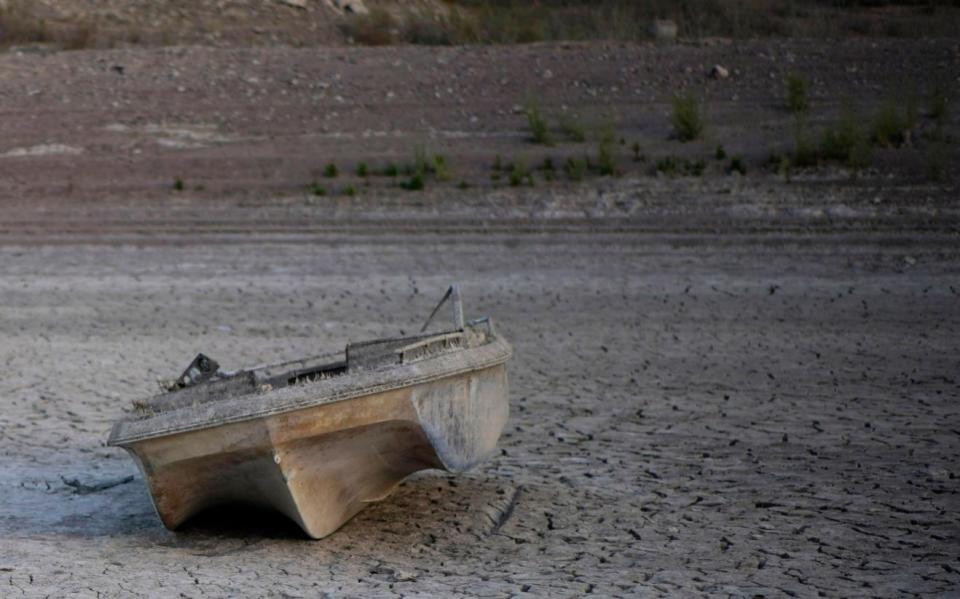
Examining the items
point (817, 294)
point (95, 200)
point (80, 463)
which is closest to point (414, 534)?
point (80, 463)

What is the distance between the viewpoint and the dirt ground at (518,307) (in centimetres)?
607

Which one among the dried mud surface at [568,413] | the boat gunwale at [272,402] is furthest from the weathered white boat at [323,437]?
the dried mud surface at [568,413]

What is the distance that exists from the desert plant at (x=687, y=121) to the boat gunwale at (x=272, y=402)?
929 centimetres

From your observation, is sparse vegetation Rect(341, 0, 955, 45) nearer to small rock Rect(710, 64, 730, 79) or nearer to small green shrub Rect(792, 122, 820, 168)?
small rock Rect(710, 64, 730, 79)

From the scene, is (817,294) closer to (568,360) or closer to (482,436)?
(568,360)

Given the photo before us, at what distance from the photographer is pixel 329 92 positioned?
17.3m

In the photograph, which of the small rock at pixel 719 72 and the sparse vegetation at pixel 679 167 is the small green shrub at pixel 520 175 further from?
the small rock at pixel 719 72

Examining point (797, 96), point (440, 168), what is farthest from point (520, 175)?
point (797, 96)

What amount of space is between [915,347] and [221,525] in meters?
4.90

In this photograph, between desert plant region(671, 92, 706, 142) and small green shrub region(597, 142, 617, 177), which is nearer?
small green shrub region(597, 142, 617, 177)

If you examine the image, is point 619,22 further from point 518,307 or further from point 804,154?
point 518,307

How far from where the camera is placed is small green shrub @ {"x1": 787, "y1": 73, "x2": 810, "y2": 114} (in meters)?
15.8

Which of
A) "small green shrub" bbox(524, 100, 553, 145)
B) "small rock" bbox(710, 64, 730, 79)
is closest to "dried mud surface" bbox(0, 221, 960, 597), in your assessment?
"small green shrub" bbox(524, 100, 553, 145)

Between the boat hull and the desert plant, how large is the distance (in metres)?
8.93
